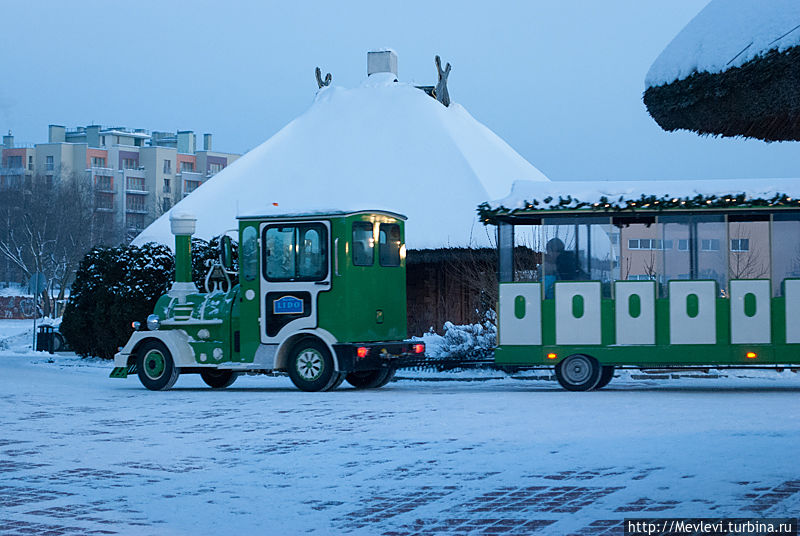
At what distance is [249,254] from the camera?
20.1m

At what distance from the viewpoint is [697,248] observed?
62.8 feet

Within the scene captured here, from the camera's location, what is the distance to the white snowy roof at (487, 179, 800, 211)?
61.9 ft

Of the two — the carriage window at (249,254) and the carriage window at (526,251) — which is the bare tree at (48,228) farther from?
the carriage window at (526,251)

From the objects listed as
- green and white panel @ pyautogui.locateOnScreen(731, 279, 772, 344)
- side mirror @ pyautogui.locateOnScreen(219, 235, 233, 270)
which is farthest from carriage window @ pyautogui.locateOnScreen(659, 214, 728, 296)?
side mirror @ pyautogui.locateOnScreen(219, 235, 233, 270)

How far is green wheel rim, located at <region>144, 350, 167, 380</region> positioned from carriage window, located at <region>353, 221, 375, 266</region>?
12.9 ft

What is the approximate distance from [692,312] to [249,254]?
7353 millimetres

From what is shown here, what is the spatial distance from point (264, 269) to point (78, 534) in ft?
41.3

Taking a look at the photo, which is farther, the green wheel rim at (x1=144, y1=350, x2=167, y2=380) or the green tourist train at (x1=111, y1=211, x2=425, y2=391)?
the green wheel rim at (x1=144, y1=350, x2=167, y2=380)

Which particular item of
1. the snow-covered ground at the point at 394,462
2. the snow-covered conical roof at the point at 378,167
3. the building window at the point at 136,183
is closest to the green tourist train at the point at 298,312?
the snow-covered ground at the point at 394,462

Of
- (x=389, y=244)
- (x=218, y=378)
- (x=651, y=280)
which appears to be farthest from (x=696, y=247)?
(x=218, y=378)

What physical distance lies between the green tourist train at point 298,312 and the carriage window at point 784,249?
612cm

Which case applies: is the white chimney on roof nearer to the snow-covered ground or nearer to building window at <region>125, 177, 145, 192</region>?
Result: the snow-covered ground

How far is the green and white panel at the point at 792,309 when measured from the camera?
18472 mm

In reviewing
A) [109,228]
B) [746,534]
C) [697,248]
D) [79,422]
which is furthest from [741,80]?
[109,228]
